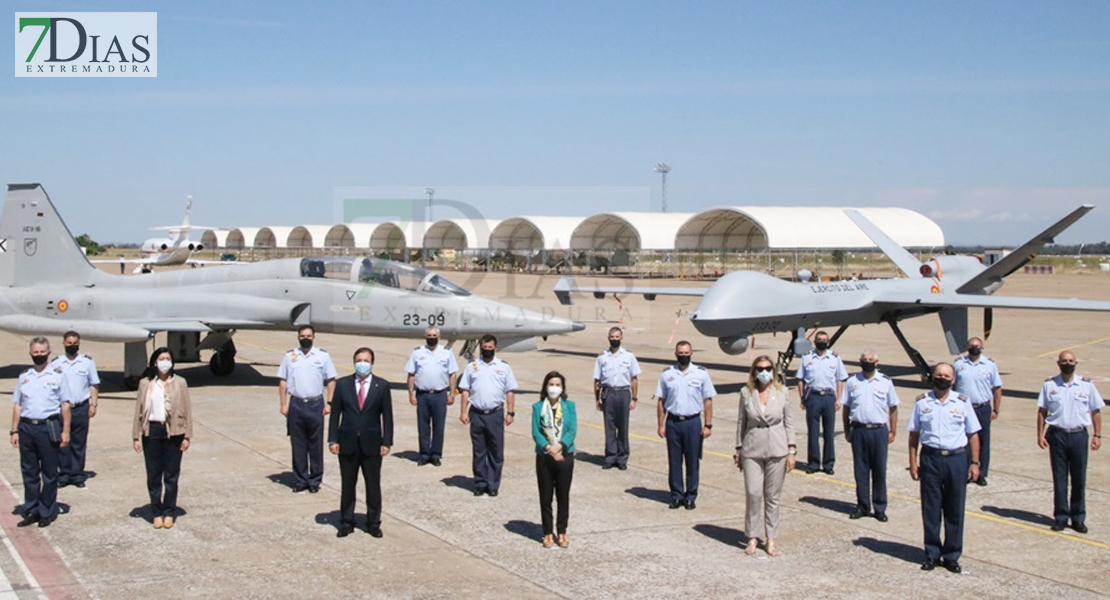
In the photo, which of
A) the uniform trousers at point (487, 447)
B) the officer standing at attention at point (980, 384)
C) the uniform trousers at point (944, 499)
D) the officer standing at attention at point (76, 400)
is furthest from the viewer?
the officer standing at attention at point (980, 384)

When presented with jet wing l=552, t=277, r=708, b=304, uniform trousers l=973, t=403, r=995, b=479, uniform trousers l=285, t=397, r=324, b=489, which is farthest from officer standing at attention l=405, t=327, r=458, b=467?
jet wing l=552, t=277, r=708, b=304

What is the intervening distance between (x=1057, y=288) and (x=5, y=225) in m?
53.8

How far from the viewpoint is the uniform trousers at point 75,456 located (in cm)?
1073

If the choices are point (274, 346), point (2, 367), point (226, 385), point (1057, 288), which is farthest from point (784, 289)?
point (1057, 288)

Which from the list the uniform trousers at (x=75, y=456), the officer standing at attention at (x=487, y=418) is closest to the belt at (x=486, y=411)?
the officer standing at attention at (x=487, y=418)

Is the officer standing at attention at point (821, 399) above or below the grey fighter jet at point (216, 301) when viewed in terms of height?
below

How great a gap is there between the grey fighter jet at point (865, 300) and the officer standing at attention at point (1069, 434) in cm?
822

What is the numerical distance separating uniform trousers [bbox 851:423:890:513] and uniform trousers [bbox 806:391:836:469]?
190 cm

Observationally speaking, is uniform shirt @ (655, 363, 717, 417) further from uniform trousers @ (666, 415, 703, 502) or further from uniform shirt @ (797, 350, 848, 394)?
uniform shirt @ (797, 350, 848, 394)

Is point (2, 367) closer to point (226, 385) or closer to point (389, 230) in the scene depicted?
point (226, 385)

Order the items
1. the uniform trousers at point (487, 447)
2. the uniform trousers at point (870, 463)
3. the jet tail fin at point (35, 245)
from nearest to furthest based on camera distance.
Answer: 1. the uniform trousers at point (870, 463)
2. the uniform trousers at point (487, 447)
3. the jet tail fin at point (35, 245)

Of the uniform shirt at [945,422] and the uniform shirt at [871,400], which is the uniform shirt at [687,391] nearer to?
the uniform shirt at [871,400]

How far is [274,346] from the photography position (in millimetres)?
27922

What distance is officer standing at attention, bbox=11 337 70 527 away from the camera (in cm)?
918
